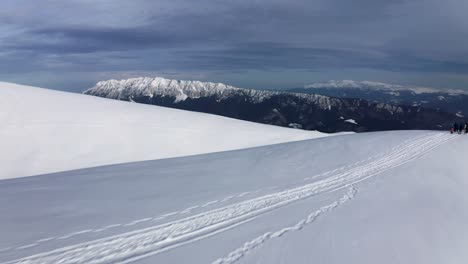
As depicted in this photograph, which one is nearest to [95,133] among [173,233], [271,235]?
[173,233]

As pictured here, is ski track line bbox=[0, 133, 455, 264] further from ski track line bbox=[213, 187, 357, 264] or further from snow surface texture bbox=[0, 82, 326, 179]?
snow surface texture bbox=[0, 82, 326, 179]

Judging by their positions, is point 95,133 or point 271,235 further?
point 95,133

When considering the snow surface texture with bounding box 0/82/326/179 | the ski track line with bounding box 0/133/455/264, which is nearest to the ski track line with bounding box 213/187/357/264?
the ski track line with bounding box 0/133/455/264

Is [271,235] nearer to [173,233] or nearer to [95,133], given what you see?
[173,233]

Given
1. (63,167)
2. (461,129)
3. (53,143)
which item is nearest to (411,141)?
(461,129)

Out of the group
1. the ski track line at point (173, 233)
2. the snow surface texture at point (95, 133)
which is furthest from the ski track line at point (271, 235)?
the snow surface texture at point (95, 133)

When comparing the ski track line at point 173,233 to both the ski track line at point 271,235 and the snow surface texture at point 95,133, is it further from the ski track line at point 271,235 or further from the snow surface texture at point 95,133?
the snow surface texture at point 95,133
